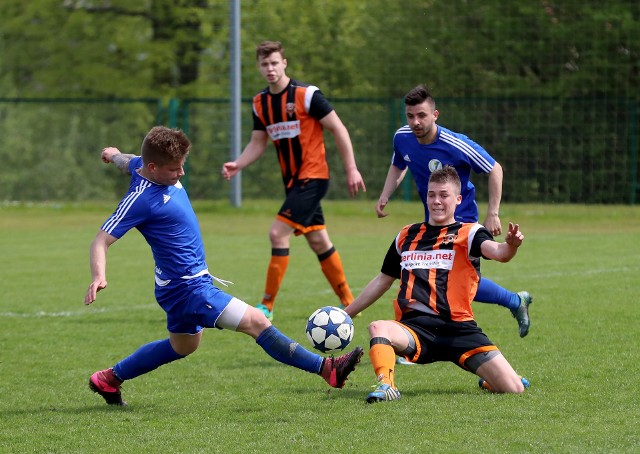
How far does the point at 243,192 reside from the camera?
24625 millimetres

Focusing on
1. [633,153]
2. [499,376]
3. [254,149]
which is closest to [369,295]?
[499,376]

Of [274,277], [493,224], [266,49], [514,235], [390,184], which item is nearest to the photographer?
[514,235]

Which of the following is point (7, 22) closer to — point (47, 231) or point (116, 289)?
point (47, 231)

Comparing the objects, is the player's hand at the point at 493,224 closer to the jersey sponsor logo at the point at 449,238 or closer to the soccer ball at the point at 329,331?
the jersey sponsor logo at the point at 449,238

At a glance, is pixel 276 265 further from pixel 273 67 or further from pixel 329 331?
pixel 329 331

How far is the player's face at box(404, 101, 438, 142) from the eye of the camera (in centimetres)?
728

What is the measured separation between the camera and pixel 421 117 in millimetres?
7305

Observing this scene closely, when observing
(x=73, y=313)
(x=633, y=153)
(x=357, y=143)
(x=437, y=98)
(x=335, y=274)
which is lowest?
(x=357, y=143)

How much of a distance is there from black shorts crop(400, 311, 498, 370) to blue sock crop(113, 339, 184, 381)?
4.30 feet

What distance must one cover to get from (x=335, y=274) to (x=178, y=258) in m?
3.65

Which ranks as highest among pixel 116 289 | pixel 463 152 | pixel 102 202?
pixel 463 152

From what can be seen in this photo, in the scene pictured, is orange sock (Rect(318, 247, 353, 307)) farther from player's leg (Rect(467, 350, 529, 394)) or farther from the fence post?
the fence post

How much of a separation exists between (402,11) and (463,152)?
17575mm

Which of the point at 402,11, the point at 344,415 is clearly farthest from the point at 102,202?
the point at 344,415
